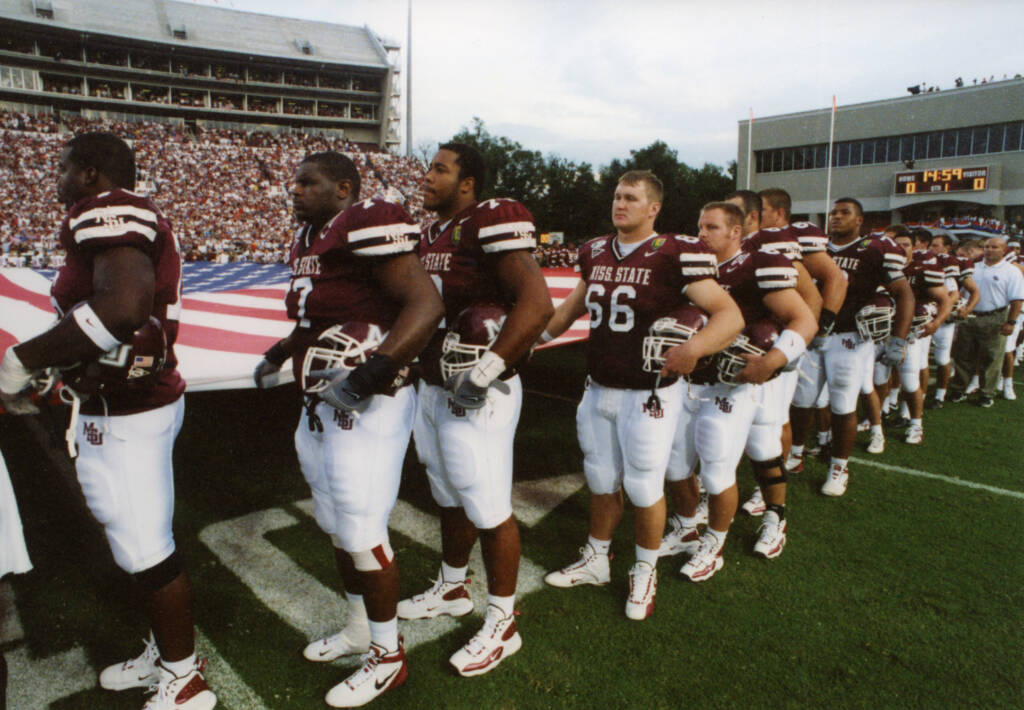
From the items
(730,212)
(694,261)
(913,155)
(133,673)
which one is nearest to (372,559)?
(133,673)

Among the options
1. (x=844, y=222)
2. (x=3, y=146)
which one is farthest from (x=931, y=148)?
(x=3, y=146)

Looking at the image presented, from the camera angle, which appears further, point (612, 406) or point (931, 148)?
point (931, 148)

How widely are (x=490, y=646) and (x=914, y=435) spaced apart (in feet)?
15.4

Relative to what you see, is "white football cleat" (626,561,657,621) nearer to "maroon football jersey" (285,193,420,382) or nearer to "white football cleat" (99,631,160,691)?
"maroon football jersey" (285,193,420,382)

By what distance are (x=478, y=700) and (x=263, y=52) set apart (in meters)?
51.1

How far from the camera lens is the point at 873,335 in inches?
173

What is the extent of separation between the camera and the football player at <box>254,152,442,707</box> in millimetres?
2025

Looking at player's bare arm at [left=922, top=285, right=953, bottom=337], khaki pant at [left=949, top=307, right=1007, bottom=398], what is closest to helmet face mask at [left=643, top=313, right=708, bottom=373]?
player's bare arm at [left=922, top=285, right=953, bottom=337]

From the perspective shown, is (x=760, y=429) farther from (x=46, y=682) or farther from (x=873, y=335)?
(x=46, y=682)

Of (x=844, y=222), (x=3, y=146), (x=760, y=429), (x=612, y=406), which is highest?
(x=3, y=146)

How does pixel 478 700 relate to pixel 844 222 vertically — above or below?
below

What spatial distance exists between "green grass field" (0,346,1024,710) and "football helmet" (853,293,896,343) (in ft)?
3.38

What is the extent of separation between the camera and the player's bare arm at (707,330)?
2.61 m

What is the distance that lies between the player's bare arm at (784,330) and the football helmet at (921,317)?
10.6 feet
